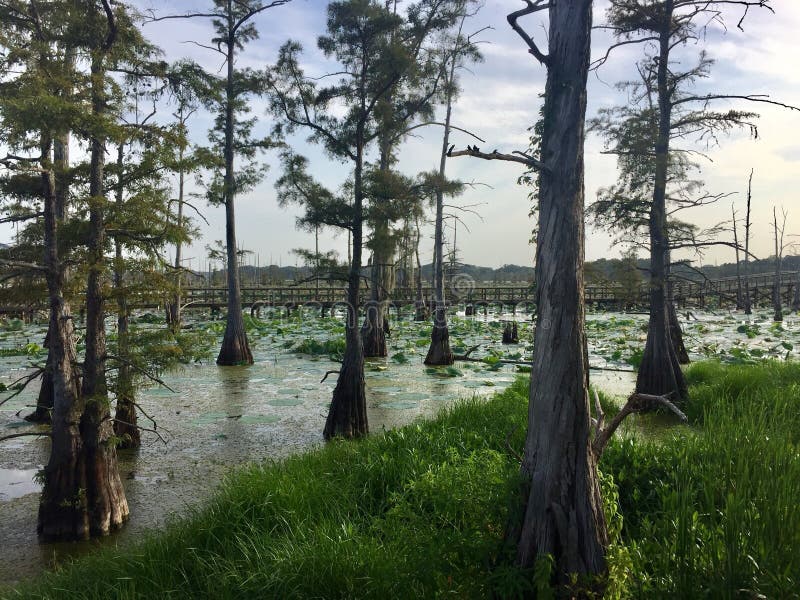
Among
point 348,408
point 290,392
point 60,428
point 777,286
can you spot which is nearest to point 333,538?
point 60,428

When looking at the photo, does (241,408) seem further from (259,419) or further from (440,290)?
(440,290)

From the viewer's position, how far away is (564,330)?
2.99m

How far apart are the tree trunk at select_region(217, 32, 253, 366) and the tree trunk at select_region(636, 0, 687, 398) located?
30.0ft

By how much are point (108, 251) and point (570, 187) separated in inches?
182

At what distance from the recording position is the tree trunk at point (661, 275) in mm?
9242

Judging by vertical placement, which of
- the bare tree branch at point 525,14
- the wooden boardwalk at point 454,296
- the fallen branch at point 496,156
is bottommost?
the wooden boardwalk at point 454,296

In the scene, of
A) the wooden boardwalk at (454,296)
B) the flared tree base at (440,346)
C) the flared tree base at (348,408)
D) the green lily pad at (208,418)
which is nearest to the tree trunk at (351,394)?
the flared tree base at (348,408)

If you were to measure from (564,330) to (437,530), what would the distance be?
68.2 inches

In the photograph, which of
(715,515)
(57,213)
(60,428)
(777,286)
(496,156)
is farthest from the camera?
(777,286)

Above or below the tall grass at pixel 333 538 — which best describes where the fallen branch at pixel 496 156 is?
above

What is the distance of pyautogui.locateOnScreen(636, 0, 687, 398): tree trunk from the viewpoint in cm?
924

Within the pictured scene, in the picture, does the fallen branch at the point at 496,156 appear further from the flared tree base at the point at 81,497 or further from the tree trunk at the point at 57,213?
the tree trunk at the point at 57,213

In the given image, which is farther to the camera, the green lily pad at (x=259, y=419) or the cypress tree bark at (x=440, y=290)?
the cypress tree bark at (x=440, y=290)

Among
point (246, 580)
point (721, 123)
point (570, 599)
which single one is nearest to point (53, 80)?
point (246, 580)
